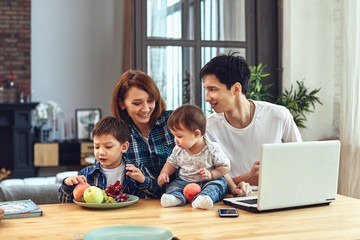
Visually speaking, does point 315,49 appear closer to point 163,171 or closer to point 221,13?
point 221,13

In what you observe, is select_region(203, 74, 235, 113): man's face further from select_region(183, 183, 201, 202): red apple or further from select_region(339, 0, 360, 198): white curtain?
select_region(339, 0, 360, 198): white curtain

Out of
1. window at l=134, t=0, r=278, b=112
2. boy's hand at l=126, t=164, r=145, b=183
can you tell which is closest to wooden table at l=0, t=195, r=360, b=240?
boy's hand at l=126, t=164, r=145, b=183

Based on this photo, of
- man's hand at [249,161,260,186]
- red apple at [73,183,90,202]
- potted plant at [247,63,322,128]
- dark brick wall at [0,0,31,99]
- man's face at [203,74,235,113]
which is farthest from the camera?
dark brick wall at [0,0,31,99]

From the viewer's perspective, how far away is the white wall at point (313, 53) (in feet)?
14.7

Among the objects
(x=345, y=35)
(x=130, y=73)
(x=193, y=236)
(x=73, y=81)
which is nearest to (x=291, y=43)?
(x=345, y=35)

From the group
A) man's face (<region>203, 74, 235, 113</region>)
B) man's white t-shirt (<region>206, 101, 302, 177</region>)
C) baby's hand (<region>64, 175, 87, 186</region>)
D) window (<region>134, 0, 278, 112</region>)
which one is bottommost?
baby's hand (<region>64, 175, 87, 186</region>)

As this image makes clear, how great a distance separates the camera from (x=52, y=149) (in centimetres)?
673

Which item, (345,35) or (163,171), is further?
(345,35)

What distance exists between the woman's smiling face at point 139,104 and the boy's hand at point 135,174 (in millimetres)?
278

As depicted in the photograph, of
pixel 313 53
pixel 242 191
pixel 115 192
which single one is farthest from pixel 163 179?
pixel 313 53

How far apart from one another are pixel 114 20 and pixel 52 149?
7.08ft

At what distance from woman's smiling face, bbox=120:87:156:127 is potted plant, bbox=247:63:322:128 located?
2.14 metres

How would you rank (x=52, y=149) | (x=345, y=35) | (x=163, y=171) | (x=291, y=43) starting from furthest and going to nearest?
(x=52, y=149) < (x=291, y=43) < (x=345, y=35) < (x=163, y=171)

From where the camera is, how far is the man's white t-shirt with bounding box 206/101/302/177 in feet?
8.59
